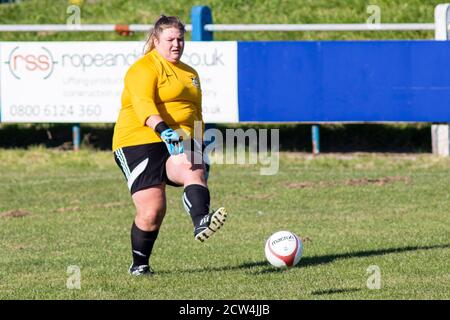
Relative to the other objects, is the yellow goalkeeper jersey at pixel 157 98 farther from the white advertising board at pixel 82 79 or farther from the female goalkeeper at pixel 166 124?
the white advertising board at pixel 82 79

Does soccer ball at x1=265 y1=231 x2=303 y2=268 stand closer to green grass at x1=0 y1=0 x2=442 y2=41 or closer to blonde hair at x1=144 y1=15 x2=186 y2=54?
blonde hair at x1=144 y1=15 x2=186 y2=54

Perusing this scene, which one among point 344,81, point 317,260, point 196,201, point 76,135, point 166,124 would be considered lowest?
point 317,260

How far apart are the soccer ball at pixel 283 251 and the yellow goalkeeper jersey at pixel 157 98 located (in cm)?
112

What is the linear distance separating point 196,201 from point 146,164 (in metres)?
0.56

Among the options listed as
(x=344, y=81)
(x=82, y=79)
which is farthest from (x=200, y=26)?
(x=344, y=81)

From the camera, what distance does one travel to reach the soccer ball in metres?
9.16

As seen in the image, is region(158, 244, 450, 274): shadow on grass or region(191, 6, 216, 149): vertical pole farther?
region(191, 6, 216, 149): vertical pole

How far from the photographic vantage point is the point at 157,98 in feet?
28.7

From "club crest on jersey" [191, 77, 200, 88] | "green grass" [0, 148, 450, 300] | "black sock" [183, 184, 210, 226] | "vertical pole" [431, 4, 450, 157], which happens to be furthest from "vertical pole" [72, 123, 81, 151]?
"black sock" [183, 184, 210, 226]

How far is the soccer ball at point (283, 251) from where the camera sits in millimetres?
9156

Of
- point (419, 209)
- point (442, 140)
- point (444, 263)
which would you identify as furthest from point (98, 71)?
point (444, 263)

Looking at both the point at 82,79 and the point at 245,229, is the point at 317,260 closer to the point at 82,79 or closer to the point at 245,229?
the point at 245,229

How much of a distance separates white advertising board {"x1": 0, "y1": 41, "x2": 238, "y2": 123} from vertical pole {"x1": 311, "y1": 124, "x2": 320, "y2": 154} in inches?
55.5
